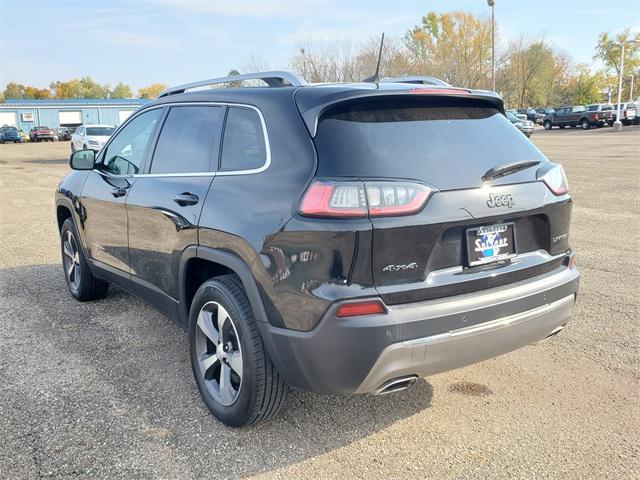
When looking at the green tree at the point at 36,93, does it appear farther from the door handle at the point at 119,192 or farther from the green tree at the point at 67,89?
the door handle at the point at 119,192

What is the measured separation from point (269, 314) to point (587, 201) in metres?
9.38

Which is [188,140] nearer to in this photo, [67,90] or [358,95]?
[358,95]

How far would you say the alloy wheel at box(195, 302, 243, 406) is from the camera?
3133 mm

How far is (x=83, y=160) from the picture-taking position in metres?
4.78

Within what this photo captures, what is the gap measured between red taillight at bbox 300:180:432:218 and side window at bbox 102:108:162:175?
6.43 ft

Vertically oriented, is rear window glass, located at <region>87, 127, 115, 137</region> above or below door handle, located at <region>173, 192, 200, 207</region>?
above

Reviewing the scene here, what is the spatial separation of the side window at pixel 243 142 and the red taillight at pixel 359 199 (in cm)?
48

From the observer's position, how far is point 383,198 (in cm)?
255

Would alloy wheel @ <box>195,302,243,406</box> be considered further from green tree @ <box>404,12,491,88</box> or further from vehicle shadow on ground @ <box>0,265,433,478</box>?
green tree @ <box>404,12,491,88</box>

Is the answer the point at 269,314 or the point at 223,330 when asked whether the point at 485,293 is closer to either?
the point at 269,314

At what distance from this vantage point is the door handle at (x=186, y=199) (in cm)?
332

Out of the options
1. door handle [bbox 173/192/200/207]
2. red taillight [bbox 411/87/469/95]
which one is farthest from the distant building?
red taillight [bbox 411/87/469/95]

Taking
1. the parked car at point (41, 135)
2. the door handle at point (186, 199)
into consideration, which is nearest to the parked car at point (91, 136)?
the door handle at point (186, 199)

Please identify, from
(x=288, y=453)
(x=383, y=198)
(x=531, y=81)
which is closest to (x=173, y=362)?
(x=288, y=453)
